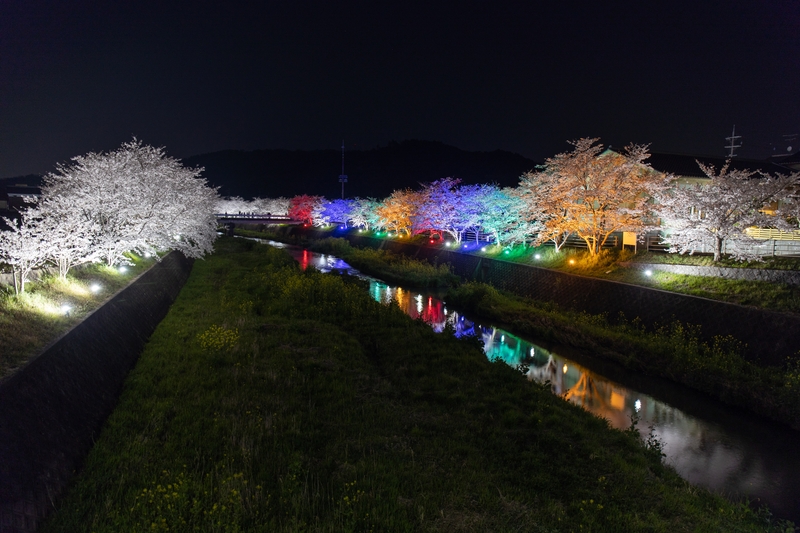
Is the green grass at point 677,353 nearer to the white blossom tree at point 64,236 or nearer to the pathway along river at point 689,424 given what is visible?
the pathway along river at point 689,424

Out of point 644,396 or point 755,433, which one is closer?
point 755,433

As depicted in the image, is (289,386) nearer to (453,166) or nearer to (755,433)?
(755,433)

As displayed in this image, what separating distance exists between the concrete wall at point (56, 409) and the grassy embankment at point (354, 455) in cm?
26

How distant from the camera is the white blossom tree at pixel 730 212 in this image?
16312 mm

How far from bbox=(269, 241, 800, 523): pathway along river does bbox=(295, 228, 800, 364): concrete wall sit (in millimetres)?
2431

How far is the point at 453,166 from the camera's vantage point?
478ft

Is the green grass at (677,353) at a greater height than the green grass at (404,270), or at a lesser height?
lesser

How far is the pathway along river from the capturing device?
8.36 m

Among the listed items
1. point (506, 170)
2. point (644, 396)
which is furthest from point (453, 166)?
point (644, 396)

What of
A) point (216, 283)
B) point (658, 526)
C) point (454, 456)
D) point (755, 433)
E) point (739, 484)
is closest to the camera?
point (658, 526)

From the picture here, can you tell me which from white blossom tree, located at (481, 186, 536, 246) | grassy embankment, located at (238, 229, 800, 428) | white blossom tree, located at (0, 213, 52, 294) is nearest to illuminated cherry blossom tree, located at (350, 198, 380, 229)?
white blossom tree, located at (481, 186, 536, 246)

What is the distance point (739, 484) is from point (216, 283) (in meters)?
21.7

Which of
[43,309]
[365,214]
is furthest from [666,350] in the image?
[365,214]

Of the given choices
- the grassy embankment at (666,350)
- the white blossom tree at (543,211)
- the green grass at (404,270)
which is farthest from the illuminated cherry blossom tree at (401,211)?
the grassy embankment at (666,350)
